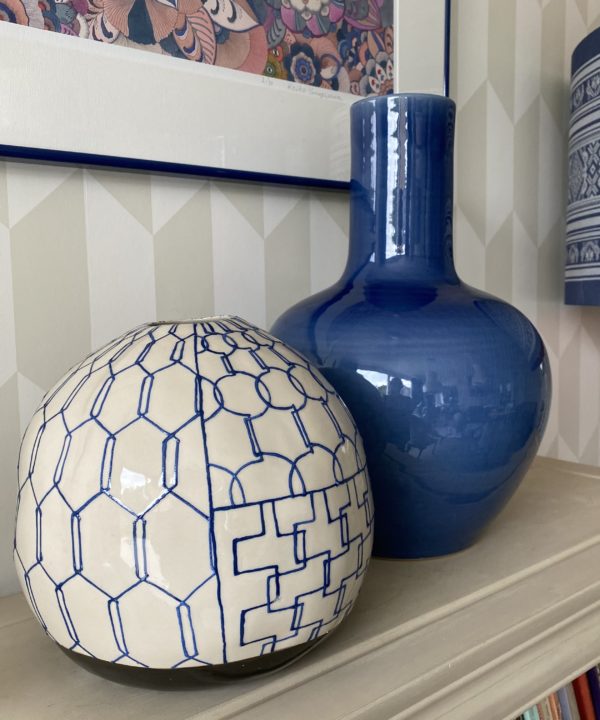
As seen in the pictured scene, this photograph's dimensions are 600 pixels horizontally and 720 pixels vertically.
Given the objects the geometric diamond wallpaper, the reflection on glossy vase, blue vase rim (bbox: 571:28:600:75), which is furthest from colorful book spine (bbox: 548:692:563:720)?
blue vase rim (bbox: 571:28:600:75)

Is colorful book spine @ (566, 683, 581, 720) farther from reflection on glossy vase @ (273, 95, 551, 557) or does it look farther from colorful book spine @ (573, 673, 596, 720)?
reflection on glossy vase @ (273, 95, 551, 557)

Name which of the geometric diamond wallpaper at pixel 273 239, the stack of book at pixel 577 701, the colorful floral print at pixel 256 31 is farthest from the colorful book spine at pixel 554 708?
the colorful floral print at pixel 256 31

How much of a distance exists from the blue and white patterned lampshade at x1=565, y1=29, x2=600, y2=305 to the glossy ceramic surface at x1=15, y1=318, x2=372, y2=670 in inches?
26.5

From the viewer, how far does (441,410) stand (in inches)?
20.3

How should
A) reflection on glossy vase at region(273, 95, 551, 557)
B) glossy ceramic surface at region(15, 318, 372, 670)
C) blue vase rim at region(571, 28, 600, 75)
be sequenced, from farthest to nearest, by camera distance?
blue vase rim at region(571, 28, 600, 75) < reflection on glossy vase at region(273, 95, 551, 557) < glossy ceramic surface at region(15, 318, 372, 670)

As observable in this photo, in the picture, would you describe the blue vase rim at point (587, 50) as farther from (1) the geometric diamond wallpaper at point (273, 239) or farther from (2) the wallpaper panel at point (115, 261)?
(2) the wallpaper panel at point (115, 261)

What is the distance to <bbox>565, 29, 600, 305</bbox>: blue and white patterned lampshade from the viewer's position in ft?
2.91

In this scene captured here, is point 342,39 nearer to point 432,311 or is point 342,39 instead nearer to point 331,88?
point 331,88

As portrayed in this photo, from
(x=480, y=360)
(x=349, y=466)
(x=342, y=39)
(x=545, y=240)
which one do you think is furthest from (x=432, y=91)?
(x=349, y=466)

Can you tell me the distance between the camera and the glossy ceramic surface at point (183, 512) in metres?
0.34

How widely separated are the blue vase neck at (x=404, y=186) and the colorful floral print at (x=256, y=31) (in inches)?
6.0

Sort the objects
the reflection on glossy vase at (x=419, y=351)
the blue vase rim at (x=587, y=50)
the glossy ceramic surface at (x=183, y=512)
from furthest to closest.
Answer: the blue vase rim at (x=587, y=50) < the reflection on glossy vase at (x=419, y=351) < the glossy ceramic surface at (x=183, y=512)

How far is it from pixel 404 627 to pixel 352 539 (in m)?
0.11

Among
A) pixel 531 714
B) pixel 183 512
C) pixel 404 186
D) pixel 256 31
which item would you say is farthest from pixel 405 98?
pixel 531 714
